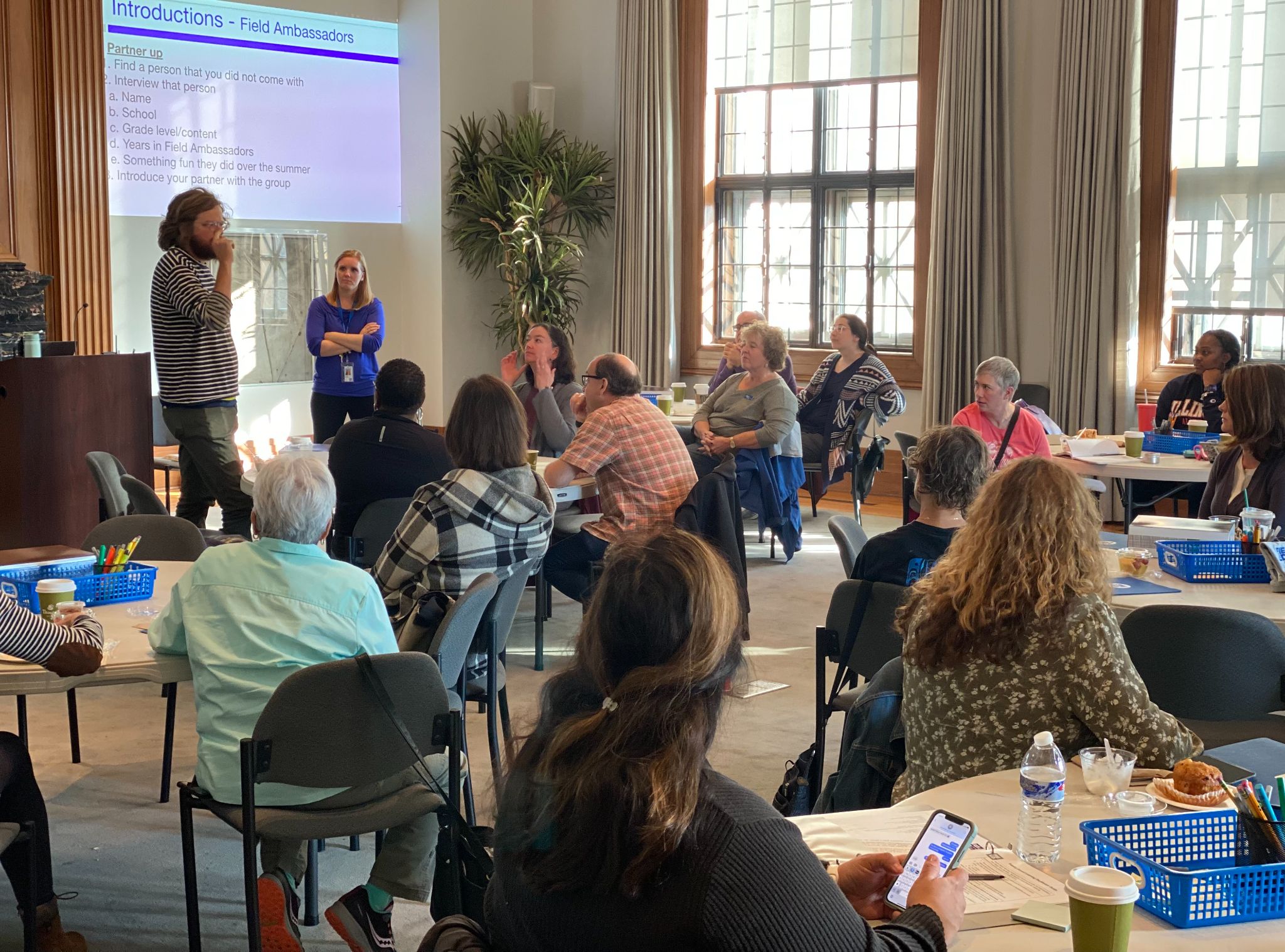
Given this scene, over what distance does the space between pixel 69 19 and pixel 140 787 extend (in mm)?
5929

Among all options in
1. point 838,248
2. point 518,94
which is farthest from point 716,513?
point 518,94

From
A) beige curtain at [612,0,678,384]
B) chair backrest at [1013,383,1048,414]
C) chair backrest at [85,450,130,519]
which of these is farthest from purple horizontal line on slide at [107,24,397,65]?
chair backrest at [1013,383,1048,414]

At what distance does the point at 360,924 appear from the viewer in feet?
8.59

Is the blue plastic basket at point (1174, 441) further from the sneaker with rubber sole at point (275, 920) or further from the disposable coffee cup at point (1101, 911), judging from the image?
the disposable coffee cup at point (1101, 911)

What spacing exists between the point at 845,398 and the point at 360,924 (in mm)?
5769

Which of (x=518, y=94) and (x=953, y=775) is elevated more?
(x=518, y=94)

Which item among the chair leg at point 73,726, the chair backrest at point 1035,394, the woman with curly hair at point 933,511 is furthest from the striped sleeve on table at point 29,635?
the chair backrest at point 1035,394

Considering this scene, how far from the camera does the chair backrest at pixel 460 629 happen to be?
10.6 feet

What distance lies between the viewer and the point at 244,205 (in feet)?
31.7

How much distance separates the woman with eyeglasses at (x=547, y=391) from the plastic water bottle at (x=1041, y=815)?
4.32 meters

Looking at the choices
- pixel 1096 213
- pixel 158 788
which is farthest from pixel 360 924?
Answer: pixel 1096 213

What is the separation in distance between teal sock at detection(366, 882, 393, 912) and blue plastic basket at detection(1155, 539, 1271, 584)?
246 centimetres

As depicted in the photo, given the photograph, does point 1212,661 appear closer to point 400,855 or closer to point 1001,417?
point 400,855

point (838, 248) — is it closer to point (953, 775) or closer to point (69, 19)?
point (69, 19)
